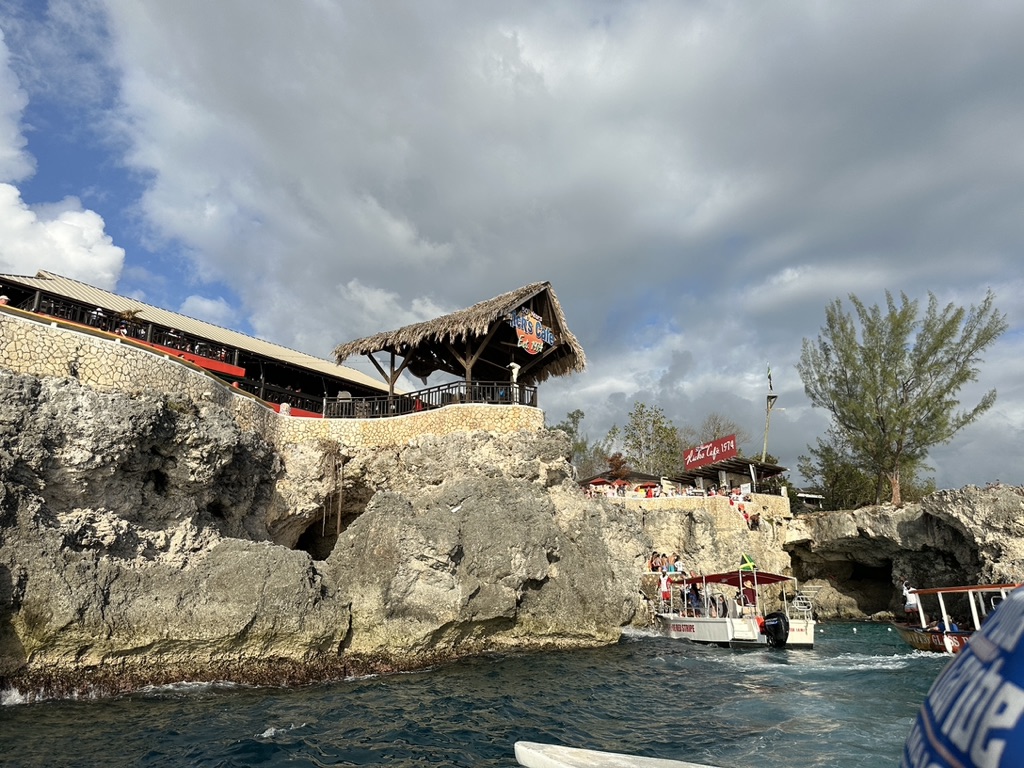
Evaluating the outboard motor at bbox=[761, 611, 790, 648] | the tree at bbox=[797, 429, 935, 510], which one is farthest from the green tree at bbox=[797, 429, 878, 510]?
the outboard motor at bbox=[761, 611, 790, 648]

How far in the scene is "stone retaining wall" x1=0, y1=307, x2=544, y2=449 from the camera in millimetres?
12609

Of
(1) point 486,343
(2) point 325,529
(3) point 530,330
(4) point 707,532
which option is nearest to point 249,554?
(2) point 325,529

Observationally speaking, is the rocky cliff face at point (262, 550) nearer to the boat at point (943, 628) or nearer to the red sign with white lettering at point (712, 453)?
the boat at point (943, 628)

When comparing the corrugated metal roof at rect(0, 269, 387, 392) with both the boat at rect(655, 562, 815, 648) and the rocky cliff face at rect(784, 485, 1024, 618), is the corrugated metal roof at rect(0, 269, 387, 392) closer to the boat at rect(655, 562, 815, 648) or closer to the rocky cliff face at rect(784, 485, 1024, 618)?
the boat at rect(655, 562, 815, 648)

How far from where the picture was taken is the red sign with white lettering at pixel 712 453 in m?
Answer: 31.5

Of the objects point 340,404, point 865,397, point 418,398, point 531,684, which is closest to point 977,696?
point 531,684

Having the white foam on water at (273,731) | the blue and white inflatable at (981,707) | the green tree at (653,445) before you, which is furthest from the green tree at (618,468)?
the blue and white inflatable at (981,707)

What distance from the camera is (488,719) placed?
933 cm

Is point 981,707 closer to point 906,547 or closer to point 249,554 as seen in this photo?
point 249,554

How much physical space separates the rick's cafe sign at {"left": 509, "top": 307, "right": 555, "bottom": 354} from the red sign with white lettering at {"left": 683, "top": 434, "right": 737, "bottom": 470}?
590 inches

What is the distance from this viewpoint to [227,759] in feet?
24.4

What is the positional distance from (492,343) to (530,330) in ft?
8.53

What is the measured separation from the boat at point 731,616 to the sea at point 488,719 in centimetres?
405

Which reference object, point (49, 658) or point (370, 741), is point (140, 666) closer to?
point (49, 658)
